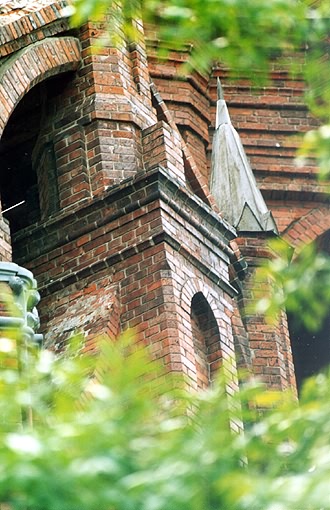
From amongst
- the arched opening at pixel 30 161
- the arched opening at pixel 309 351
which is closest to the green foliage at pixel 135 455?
the arched opening at pixel 30 161

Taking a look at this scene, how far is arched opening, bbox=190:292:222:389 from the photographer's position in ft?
42.4

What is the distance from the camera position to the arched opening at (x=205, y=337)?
12.9 m

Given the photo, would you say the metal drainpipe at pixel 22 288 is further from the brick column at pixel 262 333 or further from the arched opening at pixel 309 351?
the arched opening at pixel 309 351

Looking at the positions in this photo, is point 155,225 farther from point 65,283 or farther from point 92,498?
point 92,498

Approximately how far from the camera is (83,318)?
1256cm

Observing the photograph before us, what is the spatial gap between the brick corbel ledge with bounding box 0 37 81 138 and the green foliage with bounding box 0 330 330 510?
7696mm

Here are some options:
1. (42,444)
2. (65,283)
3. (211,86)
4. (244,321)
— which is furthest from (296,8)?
(211,86)

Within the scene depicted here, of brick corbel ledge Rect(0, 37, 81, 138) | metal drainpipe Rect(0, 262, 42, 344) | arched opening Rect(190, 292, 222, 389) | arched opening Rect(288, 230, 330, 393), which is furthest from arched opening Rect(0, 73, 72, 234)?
arched opening Rect(288, 230, 330, 393)

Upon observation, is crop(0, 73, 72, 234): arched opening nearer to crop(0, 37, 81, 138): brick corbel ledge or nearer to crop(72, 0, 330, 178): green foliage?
crop(0, 37, 81, 138): brick corbel ledge

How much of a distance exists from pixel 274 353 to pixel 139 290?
11.6ft

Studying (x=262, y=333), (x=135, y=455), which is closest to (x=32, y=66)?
(x=262, y=333)

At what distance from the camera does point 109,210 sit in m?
13.0

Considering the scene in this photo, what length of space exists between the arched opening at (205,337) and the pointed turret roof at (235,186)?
3.05 m

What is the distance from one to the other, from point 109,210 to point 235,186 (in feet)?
11.4
